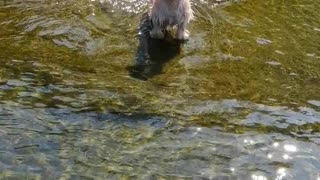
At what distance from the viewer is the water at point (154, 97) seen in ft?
17.5

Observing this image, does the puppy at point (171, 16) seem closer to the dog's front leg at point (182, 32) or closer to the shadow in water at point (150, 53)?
the dog's front leg at point (182, 32)

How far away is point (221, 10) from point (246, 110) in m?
3.01

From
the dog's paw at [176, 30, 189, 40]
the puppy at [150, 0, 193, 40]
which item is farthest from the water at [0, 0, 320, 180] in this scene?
the puppy at [150, 0, 193, 40]

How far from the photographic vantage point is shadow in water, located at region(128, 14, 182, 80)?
6992 millimetres

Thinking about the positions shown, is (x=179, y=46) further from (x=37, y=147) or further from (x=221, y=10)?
(x=37, y=147)

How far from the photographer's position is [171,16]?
763cm

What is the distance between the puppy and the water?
27 cm

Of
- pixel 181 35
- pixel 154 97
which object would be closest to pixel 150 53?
pixel 181 35

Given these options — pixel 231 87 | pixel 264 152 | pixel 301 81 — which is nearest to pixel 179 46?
pixel 231 87

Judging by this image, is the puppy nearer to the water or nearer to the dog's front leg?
the dog's front leg

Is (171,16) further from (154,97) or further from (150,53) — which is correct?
(154,97)

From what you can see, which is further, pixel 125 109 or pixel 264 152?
pixel 125 109

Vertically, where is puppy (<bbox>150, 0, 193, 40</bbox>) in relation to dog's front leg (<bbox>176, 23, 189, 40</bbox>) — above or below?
above

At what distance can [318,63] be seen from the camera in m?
7.46
